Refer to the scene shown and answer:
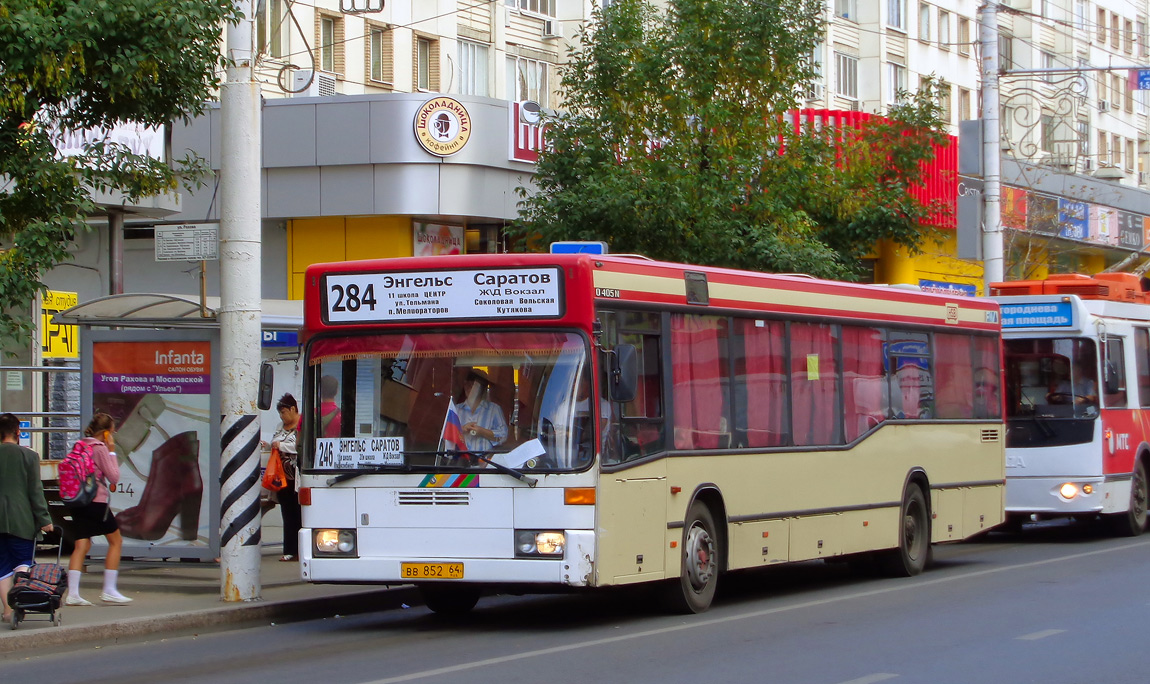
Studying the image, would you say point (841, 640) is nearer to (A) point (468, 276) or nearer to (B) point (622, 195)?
(A) point (468, 276)

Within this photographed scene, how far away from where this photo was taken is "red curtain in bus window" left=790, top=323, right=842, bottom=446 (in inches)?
552

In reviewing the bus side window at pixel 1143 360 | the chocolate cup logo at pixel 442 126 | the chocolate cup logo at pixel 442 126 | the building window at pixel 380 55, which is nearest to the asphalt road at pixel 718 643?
the bus side window at pixel 1143 360

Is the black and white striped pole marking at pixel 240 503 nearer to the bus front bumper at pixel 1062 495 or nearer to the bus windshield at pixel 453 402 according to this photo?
the bus windshield at pixel 453 402

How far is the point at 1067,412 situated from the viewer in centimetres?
1992

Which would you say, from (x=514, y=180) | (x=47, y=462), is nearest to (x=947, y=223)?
(x=514, y=180)

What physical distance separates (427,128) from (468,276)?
583 inches

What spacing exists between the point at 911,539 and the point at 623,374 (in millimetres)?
6032

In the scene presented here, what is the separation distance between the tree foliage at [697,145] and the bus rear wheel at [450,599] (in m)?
9.23

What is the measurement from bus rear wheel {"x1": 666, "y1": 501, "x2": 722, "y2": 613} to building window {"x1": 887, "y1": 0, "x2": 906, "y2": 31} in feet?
116

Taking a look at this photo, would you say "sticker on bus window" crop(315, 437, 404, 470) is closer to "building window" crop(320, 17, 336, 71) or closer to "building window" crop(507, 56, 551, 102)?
"building window" crop(320, 17, 336, 71)

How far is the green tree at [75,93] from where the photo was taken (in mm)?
11836

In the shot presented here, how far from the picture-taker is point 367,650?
10883mm

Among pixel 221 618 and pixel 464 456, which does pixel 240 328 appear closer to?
pixel 221 618

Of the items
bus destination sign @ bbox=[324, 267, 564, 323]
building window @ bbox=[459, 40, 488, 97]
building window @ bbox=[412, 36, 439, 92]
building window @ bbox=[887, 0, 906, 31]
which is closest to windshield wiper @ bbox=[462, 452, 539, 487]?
bus destination sign @ bbox=[324, 267, 564, 323]
